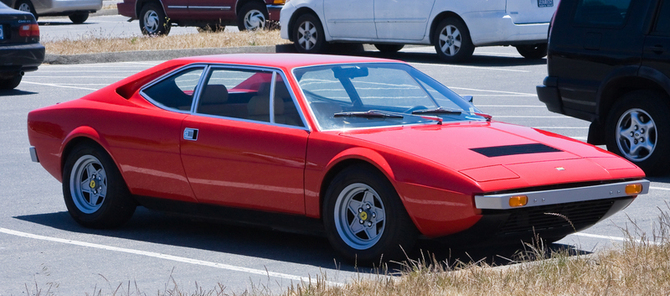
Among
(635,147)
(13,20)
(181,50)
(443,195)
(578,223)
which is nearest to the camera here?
(443,195)

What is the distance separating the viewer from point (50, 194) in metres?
8.27

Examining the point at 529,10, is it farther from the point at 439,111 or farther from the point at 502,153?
the point at 502,153

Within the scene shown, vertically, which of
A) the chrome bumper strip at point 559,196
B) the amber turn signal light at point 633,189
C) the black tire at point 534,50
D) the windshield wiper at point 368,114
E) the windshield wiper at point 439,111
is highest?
the windshield wiper at point 368,114

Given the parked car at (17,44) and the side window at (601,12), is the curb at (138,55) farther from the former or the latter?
the side window at (601,12)

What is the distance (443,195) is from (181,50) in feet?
47.2

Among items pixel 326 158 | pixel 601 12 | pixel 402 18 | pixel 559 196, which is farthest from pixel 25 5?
pixel 559 196

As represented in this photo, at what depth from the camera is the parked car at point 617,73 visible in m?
8.70

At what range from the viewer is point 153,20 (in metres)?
24.4

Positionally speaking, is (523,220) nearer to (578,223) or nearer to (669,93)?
(578,223)

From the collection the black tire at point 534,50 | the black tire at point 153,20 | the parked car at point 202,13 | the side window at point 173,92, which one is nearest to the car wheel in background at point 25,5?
the parked car at point 202,13

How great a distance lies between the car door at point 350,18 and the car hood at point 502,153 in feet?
41.8

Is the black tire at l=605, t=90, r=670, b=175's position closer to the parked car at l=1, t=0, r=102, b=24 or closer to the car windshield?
the car windshield

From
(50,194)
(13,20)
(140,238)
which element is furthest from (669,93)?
(13,20)

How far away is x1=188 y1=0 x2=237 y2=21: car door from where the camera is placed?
2300 centimetres
